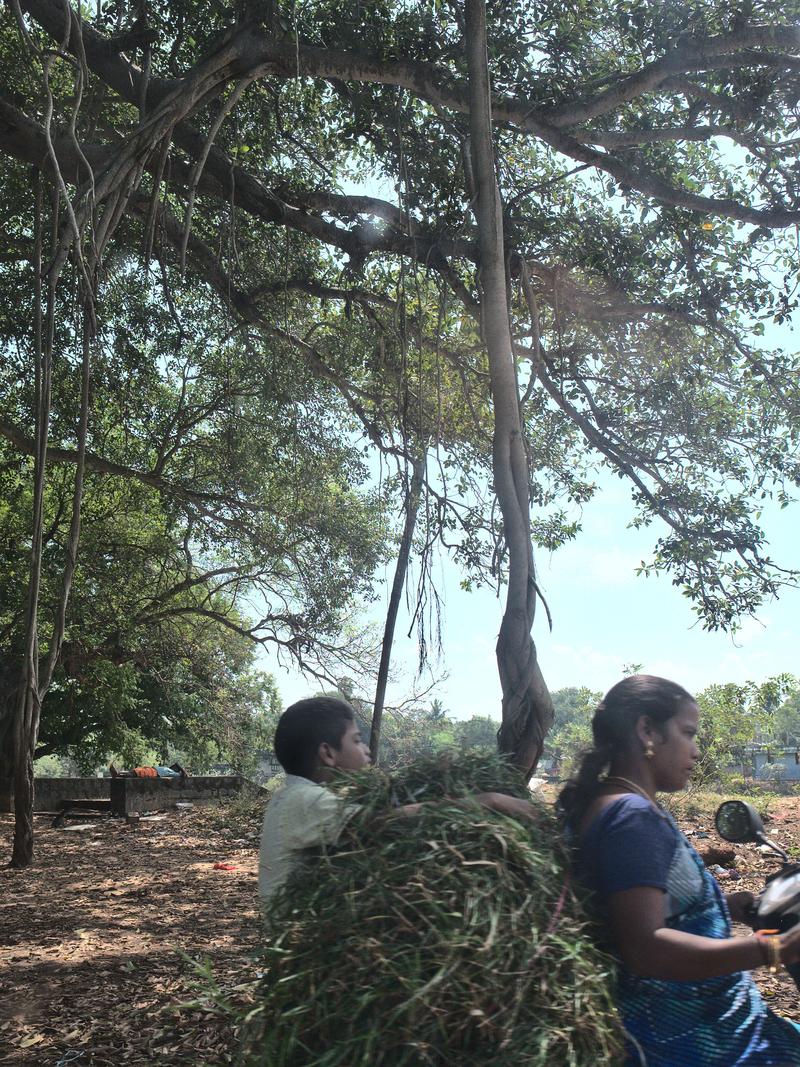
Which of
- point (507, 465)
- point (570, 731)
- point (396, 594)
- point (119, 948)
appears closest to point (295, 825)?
point (507, 465)

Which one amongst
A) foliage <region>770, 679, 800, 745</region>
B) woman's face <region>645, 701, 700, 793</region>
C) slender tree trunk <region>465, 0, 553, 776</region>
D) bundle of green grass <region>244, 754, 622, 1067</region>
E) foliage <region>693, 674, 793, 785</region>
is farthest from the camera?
foliage <region>770, 679, 800, 745</region>

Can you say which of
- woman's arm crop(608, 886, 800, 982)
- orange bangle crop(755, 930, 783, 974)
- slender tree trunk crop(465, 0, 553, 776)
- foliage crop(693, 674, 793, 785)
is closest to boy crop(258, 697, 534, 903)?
woman's arm crop(608, 886, 800, 982)

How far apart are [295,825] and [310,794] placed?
8 cm

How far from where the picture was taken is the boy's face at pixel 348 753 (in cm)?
225

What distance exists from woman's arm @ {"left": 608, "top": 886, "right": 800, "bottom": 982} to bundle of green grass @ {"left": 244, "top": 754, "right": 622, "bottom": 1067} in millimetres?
65

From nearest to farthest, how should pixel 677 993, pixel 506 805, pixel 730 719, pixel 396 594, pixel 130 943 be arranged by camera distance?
pixel 677 993 → pixel 506 805 → pixel 396 594 → pixel 130 943 → pixel 730 719

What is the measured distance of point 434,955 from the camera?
1.54 m

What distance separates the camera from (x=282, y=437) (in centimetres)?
1019

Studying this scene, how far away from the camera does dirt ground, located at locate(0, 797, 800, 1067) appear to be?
3.61 meters

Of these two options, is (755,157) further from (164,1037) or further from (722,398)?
(164,1037)

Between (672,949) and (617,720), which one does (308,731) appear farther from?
(672,949)

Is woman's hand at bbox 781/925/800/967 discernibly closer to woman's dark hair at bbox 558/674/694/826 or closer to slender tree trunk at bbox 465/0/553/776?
woman's dark hair at bbox 558/674/694/826

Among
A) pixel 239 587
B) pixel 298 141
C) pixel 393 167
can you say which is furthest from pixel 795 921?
pixel 239 587

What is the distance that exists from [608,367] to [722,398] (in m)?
0.98
